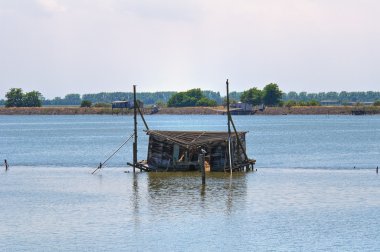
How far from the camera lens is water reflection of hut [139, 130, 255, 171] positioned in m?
73.9

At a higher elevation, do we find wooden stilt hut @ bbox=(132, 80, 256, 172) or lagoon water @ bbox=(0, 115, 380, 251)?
wooden stilt hut @ bbox=(132, 80, 256, 172)

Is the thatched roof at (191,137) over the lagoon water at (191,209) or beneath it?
over

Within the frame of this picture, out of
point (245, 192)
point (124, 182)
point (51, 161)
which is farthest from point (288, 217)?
point (51, 161)

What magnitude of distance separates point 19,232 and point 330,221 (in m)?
18.8

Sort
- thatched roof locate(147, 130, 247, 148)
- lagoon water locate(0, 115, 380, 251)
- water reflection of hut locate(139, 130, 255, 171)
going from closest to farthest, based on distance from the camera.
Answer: lagoon water locate(0, 115, 380, 251) < thatched roof locate(147, 130, 247, 148) < water reflection of hut locate(139, 130, 255, 171)

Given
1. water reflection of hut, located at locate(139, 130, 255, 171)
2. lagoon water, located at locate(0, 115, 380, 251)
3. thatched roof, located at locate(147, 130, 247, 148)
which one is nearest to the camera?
lagoon water, located at locate(0, 115, 380, 251)

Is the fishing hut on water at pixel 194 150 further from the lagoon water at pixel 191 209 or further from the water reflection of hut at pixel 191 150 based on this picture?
the lagoon water at pixel 191 209

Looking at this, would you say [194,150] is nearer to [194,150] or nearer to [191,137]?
[194,150]

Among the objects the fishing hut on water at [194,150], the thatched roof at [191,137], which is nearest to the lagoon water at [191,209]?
the fishing hut on water at [194,150]

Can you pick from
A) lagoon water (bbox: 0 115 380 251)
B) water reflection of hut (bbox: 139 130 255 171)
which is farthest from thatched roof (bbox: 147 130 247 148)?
lagoon water (bbox: 0 115 380 251)

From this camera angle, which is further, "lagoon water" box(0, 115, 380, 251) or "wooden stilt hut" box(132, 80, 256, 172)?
"wooden stilt hut" box(132, 80, 256, 172)

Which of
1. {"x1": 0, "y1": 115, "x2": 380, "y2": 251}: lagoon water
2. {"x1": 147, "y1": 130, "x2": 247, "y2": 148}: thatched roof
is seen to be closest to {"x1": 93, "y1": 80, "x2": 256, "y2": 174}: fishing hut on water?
{"x1": 147, "y1": 130, "x2": 247, "y2": 148}: thatched roof

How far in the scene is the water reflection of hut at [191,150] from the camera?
73.9 metres

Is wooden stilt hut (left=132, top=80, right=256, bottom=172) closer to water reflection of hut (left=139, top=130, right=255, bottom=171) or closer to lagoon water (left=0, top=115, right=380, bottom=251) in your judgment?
water reflection of hut (left=139, top=130, right=255, bottom=171)
